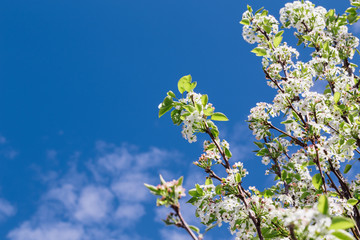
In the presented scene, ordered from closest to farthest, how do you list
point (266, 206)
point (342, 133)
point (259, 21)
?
point (266, 206) < point (342, 133) < point (259, 21)

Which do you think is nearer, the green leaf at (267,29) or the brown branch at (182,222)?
the brown branch at (182,222)

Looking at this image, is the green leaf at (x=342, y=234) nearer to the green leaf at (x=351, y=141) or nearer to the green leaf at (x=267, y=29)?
the green leaf at (x=351, y=141)

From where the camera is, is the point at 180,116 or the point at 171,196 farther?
the point at 180,116

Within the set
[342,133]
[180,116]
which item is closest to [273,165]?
[342,133]

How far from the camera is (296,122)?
5.78 metres

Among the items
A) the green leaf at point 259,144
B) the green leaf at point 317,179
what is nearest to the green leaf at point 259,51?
the green leaf at point 259,144

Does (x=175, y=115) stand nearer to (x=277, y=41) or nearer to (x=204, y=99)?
(x=204, y=99)

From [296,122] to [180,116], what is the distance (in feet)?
7.96

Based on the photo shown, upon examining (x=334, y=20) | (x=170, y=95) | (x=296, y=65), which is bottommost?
(x=170, y=95)

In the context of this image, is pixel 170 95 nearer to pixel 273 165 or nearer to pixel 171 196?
pixel 171 196

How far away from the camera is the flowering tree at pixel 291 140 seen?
4250 mm

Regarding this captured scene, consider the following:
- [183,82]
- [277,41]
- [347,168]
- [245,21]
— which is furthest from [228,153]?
[245,21]

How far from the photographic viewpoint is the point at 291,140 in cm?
609

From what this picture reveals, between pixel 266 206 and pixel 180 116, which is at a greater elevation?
pixel 180 116
